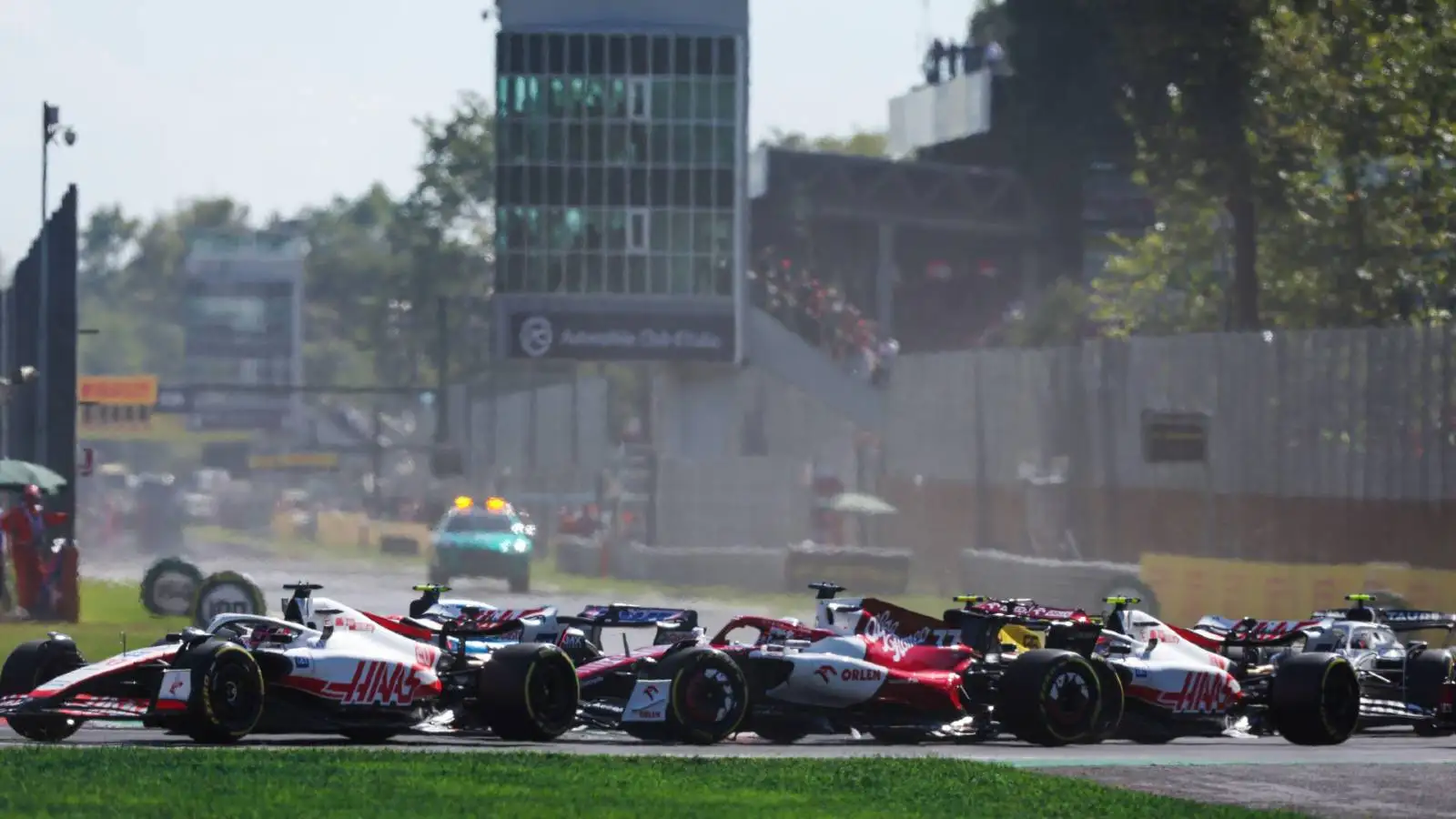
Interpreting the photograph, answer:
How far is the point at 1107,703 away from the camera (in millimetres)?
18641

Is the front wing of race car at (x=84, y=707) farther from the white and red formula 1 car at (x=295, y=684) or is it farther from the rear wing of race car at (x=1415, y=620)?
the rear wing of race car at (x=1415, y=620)

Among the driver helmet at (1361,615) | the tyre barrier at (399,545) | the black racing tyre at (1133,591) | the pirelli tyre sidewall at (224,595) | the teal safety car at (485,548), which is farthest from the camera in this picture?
the tyre barrier at (399,545)

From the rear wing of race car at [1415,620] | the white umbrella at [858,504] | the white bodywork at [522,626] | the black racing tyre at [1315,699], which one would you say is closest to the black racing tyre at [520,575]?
the white umbrella at [858,504]

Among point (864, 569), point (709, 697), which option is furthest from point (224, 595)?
point (864, 569)

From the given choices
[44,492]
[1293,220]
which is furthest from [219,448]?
[44,492]

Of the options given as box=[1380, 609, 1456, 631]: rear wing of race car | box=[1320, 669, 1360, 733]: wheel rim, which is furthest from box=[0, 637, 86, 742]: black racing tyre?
box=[1380, 609, 1456, 631]: rear wing of race car

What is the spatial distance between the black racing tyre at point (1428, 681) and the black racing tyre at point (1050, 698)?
9.74ft

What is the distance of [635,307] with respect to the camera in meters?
59.3

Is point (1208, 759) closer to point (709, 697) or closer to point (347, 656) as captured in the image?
point (709, 697)

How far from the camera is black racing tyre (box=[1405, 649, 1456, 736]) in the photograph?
20.2 metres

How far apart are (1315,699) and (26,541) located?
65.5 feet

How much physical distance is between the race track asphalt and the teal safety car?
2634cm

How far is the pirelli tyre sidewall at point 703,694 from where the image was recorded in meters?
17.7

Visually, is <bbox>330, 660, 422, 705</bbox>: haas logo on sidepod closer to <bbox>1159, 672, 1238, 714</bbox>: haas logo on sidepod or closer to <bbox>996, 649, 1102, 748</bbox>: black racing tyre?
<bbox>996, 649, 1102, 748</bbox>: black racing tyre
